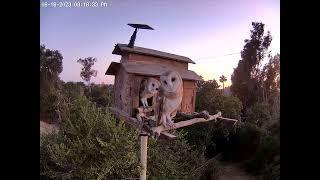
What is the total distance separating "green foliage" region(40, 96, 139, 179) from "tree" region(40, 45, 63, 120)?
8 centimetres

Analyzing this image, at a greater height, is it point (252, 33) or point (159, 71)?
point (252, 33)

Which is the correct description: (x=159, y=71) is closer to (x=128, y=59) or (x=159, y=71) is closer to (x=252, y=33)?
(x=128, y=59)

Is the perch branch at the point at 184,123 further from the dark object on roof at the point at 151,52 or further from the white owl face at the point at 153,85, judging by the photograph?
the dark object on roof at the point at 151,52

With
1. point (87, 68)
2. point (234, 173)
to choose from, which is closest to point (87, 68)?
point (87, 68)

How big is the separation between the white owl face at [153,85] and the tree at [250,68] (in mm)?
442

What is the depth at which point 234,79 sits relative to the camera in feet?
7.51

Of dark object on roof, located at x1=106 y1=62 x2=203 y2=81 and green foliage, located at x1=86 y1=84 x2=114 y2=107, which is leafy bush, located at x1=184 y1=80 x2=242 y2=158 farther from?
green foliage, located at x1=86 y1=84 x2=114 y2=107

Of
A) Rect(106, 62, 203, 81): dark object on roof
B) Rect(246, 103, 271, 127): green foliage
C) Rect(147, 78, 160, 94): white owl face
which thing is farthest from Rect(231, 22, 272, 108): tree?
Rect(147, 78, 160, 94): white owl face

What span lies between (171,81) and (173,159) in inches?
21.8

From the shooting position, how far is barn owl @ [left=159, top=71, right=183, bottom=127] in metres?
2.26

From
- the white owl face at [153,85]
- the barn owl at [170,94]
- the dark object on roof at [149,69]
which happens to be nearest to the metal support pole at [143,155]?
A: the barn owl at [170,94]
